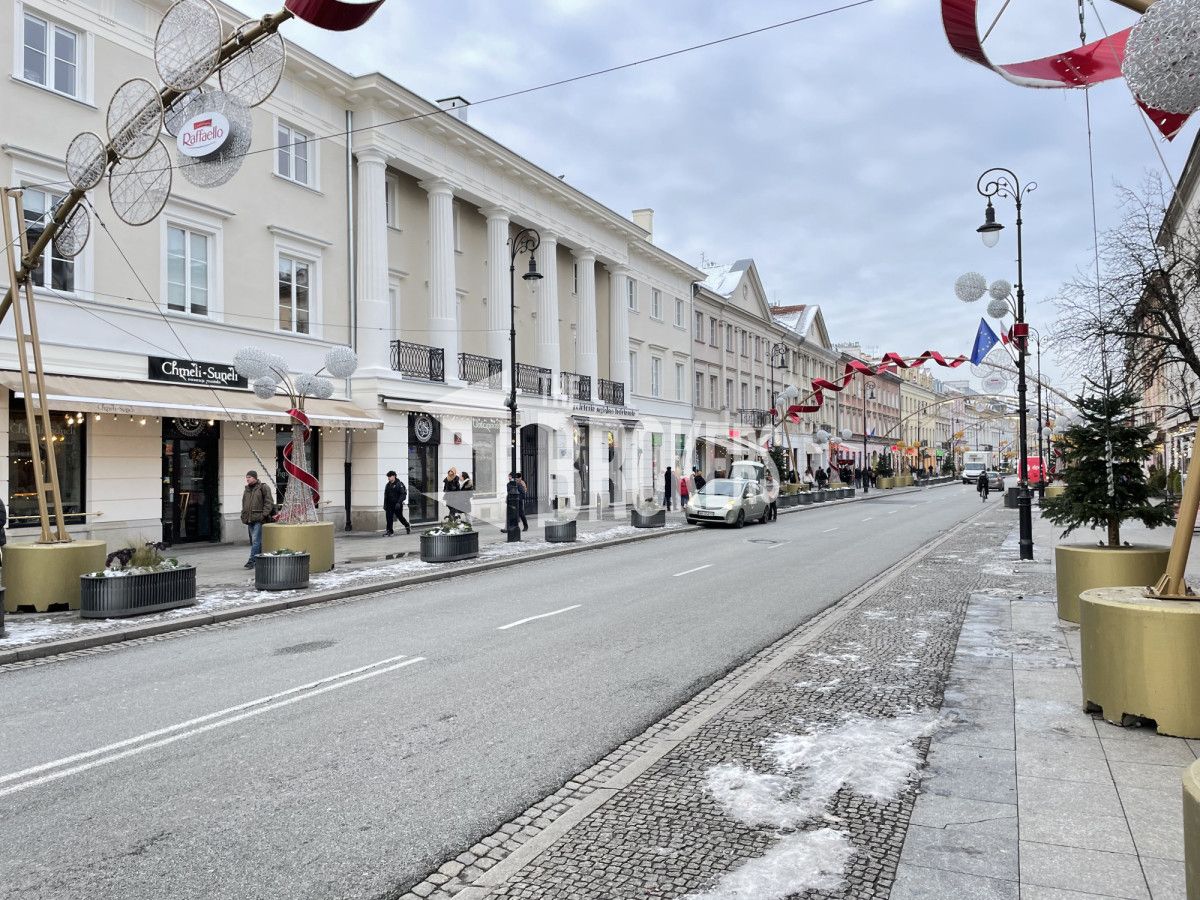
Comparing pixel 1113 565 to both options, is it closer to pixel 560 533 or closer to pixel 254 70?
pixel 254 70

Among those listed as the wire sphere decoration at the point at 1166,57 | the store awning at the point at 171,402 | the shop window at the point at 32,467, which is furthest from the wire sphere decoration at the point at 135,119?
the shop window at the point at 32,467

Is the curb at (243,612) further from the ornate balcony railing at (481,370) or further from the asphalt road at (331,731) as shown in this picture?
the ornate balcony railing at (481,370)

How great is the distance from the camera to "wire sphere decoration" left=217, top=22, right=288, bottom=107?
24.0ft

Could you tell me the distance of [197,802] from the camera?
4477 mm

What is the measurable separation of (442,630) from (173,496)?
11.8 meters

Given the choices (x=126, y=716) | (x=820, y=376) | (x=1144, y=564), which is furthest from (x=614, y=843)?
(x=820, y=376)

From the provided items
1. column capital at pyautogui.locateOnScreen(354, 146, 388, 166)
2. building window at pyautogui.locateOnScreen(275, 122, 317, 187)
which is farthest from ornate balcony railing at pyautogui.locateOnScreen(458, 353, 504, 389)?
building window at pyautogui.locateOnScreen(275, 122, 317, 187)

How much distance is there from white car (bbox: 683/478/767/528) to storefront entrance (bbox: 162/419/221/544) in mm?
13625

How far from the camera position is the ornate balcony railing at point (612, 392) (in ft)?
115

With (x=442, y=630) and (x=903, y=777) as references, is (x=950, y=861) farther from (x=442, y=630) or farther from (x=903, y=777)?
(x=442, y=630)

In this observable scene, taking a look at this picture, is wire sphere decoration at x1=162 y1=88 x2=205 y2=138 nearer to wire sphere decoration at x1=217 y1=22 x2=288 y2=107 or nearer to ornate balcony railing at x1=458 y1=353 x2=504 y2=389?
wire sphere decoration at x1=217 y1=22 x2=288 y2=107

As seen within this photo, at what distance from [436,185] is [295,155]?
466 centimetres

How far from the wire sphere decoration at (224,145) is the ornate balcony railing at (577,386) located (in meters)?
24.8

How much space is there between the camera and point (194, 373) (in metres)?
17.9
